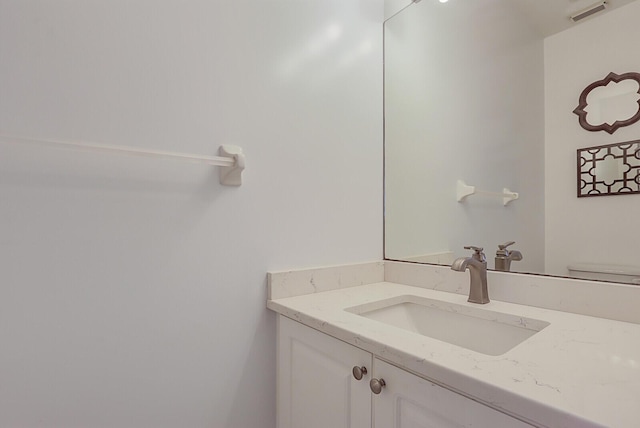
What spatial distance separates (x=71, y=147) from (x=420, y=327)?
1.11 metres

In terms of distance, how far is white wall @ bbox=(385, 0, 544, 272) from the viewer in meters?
1.10

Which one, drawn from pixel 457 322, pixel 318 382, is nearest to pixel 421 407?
pixel 318 382

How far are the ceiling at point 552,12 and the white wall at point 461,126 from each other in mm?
34

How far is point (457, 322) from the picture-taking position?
3.31 ft

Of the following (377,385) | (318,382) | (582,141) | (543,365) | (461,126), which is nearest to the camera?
(543,365)

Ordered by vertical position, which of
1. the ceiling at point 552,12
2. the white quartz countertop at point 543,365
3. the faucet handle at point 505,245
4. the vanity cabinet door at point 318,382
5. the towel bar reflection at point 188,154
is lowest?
the vanity cabinet door at point 318,382

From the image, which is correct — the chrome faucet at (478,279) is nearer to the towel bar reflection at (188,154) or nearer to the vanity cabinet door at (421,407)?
the vanity cabinet door at (421,407)

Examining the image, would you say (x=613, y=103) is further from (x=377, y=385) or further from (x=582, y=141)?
(x=377, y=385)

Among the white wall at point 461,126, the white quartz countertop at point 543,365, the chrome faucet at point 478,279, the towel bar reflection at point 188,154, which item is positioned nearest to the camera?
the white quartz countertop at point 543,365

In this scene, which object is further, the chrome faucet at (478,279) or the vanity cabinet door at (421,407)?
the chrome faucet at (478,279)

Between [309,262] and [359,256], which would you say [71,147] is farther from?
[359,256]

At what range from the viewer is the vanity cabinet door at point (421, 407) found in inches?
21.0

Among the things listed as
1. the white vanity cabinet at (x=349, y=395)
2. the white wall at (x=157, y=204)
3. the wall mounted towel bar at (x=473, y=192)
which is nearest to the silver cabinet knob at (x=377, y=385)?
the white vanity cabinet at (x=349, y=395)

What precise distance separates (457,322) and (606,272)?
1.35 feet
